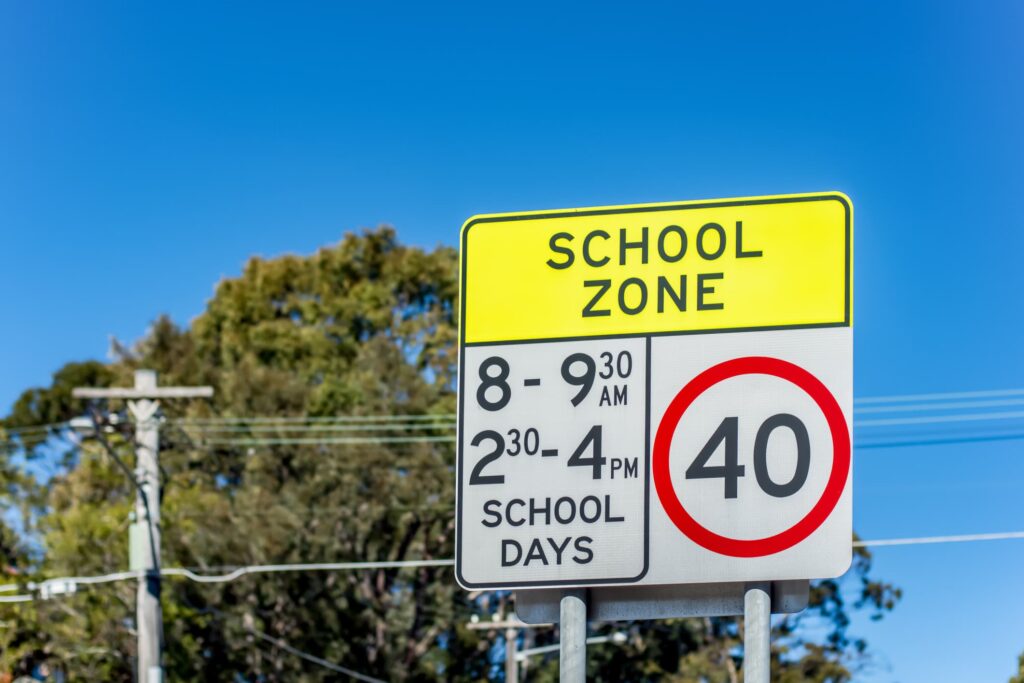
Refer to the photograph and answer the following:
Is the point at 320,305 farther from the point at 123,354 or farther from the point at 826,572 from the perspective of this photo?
the point at 826,572

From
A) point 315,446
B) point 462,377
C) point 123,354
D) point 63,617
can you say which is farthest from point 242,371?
point 462,377

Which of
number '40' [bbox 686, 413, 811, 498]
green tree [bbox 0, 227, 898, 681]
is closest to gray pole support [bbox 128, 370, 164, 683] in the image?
green tree [bbox 0, 227, 898, 681]

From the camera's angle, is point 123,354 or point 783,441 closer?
point 783,441

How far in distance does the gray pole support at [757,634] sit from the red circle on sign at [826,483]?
91 millimetres

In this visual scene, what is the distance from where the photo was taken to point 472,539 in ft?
13.6

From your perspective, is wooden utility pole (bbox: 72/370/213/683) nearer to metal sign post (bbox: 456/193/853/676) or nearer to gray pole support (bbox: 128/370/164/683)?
gray pole support (bbox: 128/370/164/683)

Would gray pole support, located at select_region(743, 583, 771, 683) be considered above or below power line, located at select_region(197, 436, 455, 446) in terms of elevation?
below

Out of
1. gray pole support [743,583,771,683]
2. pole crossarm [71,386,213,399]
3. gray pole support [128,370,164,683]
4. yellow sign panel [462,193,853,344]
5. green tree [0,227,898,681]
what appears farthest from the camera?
green tree [0,227,898,681]

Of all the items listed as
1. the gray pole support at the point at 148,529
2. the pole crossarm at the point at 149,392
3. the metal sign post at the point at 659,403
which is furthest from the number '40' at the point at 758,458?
the pole crossarm at the point at 149,392

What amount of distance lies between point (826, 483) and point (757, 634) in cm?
40

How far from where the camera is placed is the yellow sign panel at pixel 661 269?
405 centimetres

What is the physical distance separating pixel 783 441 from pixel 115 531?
116 ft

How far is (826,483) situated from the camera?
3936 mm

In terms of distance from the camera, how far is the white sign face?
3.96 metres
